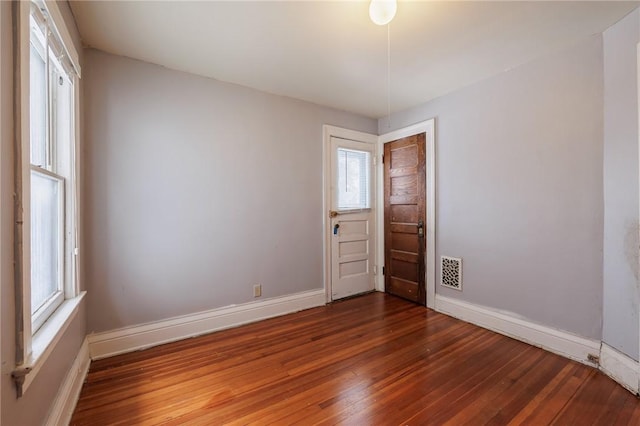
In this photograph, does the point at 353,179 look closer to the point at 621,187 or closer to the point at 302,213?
the point at 302,213

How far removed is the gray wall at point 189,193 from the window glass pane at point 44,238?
48 centimetres

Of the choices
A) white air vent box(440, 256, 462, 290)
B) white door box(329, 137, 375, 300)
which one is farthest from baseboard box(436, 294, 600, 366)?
white door box(329, 137, 375, 300)

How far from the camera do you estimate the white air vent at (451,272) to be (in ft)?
9.55

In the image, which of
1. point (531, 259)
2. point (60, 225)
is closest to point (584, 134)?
point (531, 259)

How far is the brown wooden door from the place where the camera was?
3.29m

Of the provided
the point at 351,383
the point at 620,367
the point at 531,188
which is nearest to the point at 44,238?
the point at 351,383

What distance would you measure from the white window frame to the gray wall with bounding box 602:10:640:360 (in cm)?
318

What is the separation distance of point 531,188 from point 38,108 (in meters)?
3.47

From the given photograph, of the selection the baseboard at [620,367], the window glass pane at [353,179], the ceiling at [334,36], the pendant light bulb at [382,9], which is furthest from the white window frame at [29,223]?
the baseboard at [620,367]

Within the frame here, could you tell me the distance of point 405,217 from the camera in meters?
3.48

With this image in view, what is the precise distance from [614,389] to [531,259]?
3.13 ft

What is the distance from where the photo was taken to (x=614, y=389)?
1752mm

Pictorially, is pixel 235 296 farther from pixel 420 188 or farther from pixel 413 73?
pixel 413 73

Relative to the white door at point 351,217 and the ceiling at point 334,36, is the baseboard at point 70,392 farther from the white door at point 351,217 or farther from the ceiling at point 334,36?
the white door at point 351,217
